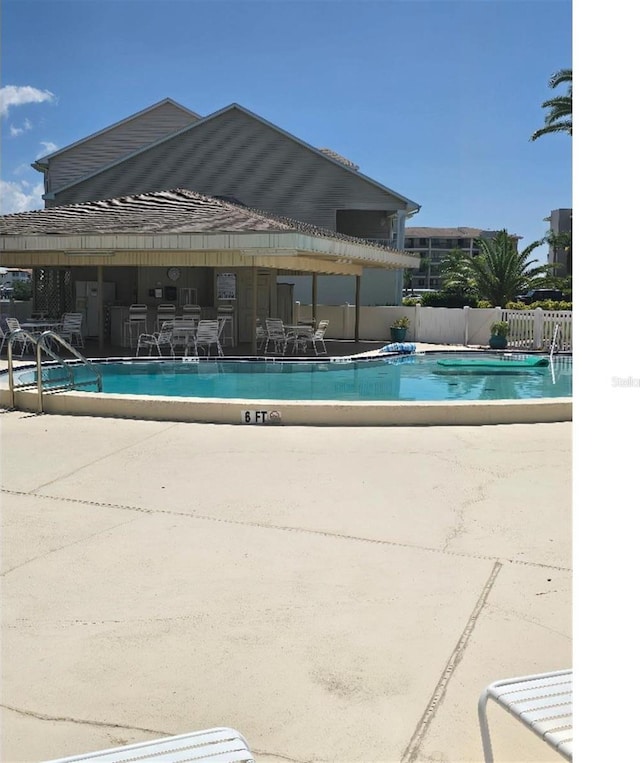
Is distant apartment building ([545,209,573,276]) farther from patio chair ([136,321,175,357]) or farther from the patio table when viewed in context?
patio chair ([136,321,175,357])

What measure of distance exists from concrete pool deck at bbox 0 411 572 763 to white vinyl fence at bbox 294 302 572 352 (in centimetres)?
1413

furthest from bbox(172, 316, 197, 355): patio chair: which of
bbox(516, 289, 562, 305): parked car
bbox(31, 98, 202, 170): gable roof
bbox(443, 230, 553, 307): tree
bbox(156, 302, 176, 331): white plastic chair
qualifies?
bbox(516, 289, 562, 305): parked car

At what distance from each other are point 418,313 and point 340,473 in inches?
643

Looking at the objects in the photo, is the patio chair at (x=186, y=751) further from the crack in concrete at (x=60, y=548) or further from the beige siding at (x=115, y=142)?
the beige siding at (x=115, y=142)

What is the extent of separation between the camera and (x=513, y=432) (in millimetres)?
8312

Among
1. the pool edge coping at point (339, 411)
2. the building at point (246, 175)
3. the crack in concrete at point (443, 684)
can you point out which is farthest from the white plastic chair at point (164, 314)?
the crack in concrete at point (443, 684)

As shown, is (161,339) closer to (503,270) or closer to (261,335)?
(261,335)

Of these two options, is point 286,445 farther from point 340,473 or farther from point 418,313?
point 418,313

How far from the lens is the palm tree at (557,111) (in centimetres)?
2959

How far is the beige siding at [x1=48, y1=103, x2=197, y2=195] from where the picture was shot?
3095 cm

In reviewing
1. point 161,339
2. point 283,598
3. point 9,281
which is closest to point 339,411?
point 283,598

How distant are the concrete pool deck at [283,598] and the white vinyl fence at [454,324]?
556 inches

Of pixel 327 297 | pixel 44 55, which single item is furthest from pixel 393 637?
pixel 327 297

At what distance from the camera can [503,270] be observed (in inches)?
1246
